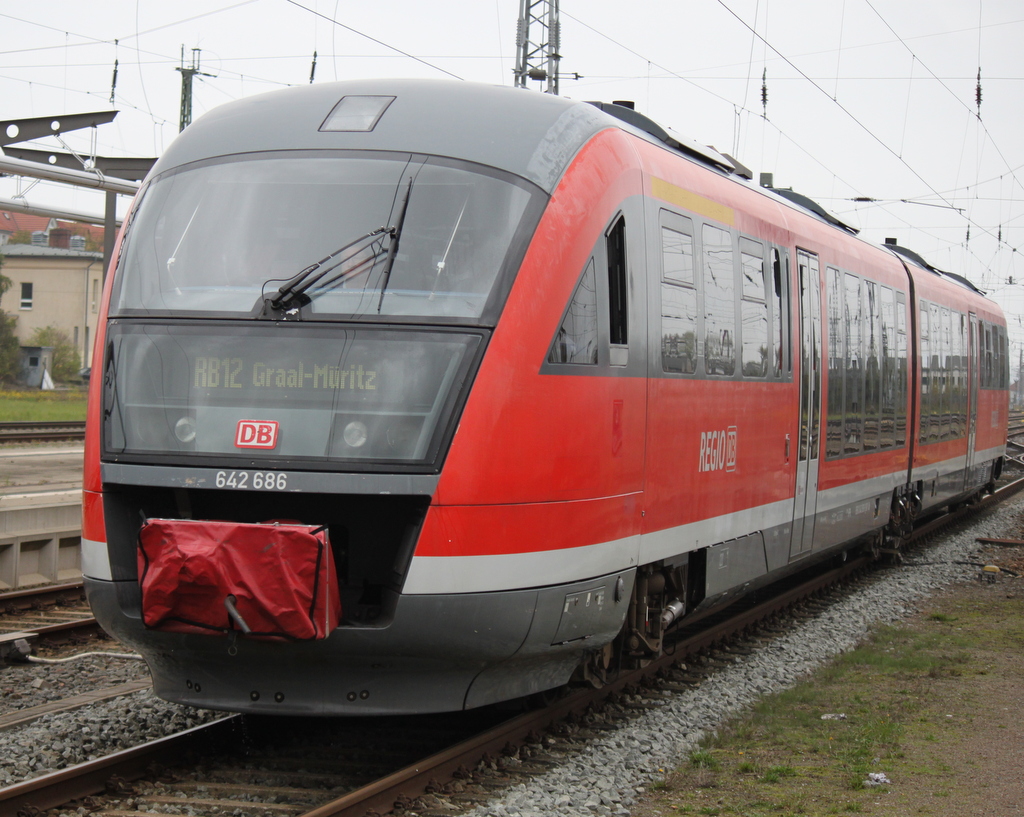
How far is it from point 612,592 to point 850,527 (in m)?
5.57

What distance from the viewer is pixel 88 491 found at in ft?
18.4

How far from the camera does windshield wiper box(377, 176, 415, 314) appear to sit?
5512 millimetres

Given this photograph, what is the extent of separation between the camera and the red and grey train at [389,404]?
5250 millimetres

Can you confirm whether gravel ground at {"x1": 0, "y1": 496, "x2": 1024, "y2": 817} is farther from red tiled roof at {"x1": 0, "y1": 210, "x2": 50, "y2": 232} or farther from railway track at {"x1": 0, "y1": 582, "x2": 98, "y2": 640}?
red tiled roof at {"x1": 0, "y1": 210, "x2": 50, "y2": 232}

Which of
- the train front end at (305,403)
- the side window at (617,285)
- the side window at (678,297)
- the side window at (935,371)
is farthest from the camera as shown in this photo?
the side window at (935,371)

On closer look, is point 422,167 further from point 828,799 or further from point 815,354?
point 815,354

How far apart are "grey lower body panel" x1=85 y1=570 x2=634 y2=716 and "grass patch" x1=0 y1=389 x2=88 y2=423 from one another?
966 inches

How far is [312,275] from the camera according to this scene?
18.3ft

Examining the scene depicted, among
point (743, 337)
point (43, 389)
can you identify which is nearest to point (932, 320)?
point (743, 337)

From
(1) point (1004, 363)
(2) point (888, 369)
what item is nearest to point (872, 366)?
(2) point (888, 369)

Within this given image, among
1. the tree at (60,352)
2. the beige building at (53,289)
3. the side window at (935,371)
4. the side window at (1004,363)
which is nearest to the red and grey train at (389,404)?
the side window at (935,371)

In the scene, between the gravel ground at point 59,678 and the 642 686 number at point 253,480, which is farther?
the gravel ground at point 59,678

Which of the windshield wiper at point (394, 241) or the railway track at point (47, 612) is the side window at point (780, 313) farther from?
the railway track at point (47, 612)

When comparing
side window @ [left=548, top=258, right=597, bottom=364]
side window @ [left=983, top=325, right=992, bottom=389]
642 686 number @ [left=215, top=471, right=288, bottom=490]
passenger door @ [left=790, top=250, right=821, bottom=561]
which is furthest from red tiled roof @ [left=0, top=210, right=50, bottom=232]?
642 686 number @ [left=215, top=471, right=288, bottom=490]
